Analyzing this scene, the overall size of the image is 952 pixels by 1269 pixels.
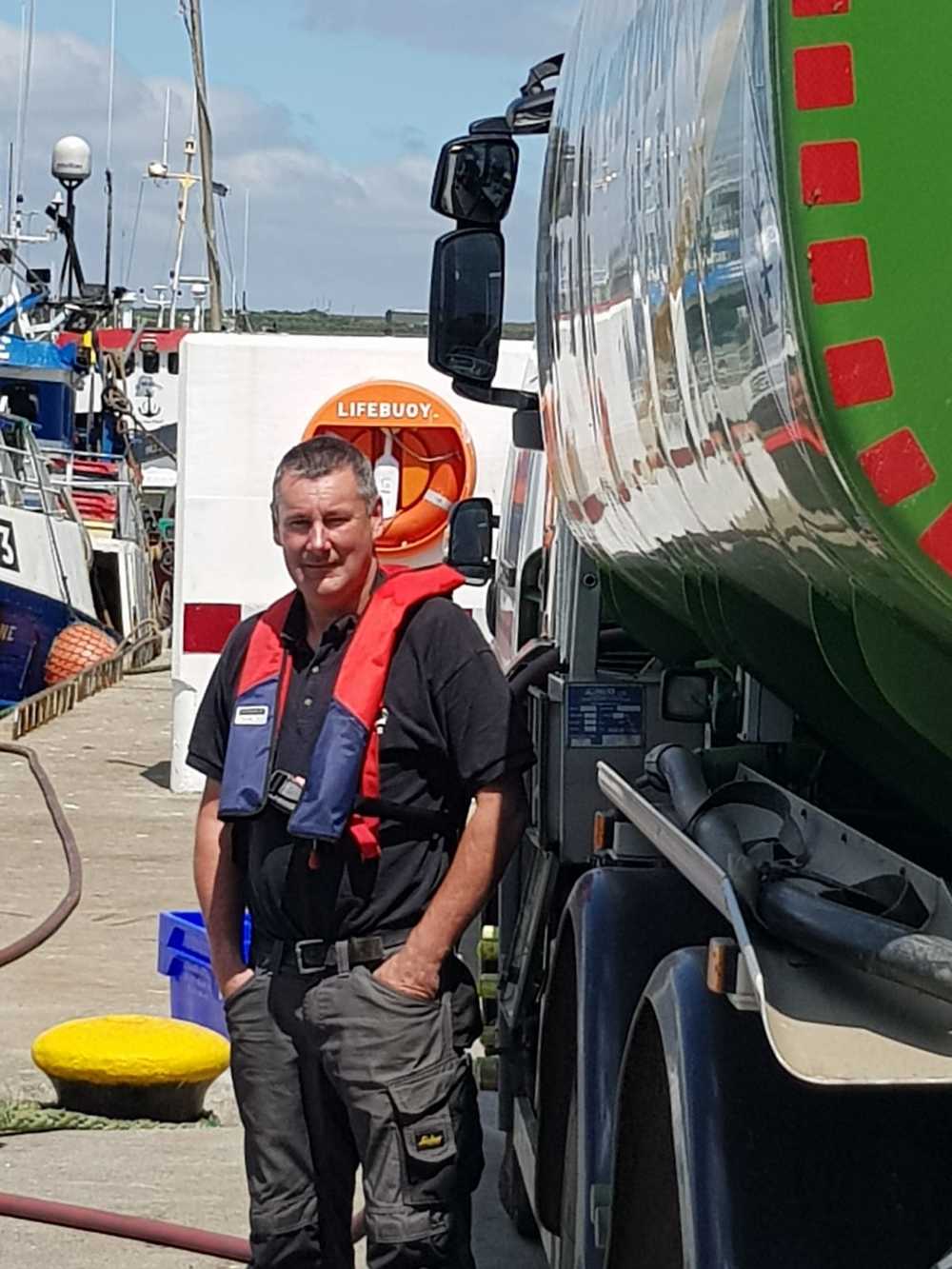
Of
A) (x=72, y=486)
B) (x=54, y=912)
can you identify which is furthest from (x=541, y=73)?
(x=72, y=486)

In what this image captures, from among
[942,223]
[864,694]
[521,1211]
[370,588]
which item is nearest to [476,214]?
[370,588]

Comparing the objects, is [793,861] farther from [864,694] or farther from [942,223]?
[942,223]

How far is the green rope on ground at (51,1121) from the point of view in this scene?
6.89m

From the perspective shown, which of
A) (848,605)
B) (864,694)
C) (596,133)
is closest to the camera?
(848,605)

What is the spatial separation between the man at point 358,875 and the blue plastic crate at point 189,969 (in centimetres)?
279

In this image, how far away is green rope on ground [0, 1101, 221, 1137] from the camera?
6.89m

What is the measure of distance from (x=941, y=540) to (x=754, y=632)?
124 cm

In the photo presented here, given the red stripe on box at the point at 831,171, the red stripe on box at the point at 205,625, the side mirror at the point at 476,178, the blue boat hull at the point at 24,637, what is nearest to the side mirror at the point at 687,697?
the side mirror at the point at 476,178

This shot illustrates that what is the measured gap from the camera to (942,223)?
200 centimetres

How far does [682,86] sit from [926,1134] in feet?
4.54

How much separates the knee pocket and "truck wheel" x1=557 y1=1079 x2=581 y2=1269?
0.82ft

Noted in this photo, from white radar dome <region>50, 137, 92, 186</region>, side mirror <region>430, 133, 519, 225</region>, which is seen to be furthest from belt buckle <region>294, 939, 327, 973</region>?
white radar dome <region>50, 137, 92, 186</region>

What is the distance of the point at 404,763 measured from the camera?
4.71 m

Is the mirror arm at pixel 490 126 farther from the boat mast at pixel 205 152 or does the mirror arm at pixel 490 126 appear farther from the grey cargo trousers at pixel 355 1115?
the boat mast at pixel 205 152
